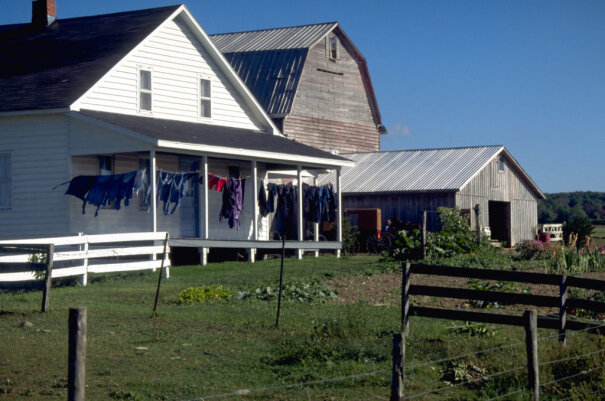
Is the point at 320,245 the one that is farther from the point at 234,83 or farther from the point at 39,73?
the point at 39,73

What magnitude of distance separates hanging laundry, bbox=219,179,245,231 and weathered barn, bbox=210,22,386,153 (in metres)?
16.3

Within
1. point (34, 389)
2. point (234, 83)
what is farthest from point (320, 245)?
point (34, 389)

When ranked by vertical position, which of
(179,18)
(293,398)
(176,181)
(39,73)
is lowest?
(293,398)

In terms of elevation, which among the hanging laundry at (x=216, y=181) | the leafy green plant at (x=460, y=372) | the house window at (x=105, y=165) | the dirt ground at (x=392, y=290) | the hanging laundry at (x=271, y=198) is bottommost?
the leafy green plant at (x=460, y=372)

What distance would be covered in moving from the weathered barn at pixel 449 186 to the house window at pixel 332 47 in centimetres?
566

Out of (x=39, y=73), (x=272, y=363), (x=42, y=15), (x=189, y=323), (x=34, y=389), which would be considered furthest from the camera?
(x=42, y=15)

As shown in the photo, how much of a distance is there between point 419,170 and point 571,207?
5445 cm

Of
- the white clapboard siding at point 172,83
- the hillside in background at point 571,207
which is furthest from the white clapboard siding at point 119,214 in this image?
the hillside in background at point 571,207

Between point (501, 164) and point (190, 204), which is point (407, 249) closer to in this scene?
point (190, 204)

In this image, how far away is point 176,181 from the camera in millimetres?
25219

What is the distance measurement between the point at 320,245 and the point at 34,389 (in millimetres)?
20269

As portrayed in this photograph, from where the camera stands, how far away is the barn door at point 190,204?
2816 centimetres

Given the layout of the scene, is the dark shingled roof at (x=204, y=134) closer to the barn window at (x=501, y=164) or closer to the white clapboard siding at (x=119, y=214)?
the white clapboard siding at (x=119, y=214)

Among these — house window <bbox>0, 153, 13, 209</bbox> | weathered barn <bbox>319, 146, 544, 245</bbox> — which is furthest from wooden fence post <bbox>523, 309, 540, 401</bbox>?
weathered barn <bbox>319, 146, 544, 245</bbox>
